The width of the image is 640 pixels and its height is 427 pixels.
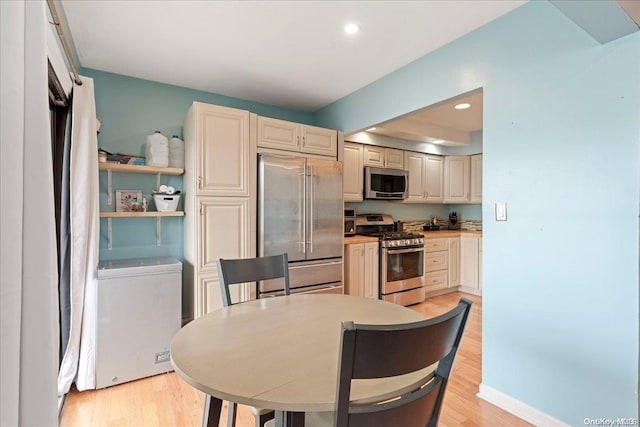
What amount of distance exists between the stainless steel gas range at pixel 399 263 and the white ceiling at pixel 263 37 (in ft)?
6.12

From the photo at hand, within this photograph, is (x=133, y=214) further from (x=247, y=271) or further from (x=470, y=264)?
(x=470, y=264)

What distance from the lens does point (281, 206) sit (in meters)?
2.97

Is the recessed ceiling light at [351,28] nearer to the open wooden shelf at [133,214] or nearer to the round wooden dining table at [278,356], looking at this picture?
the round wooden dining table at [278,356]

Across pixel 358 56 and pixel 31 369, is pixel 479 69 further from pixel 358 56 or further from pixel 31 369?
pixel 31 369

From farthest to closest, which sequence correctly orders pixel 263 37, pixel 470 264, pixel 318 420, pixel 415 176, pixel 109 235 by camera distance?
pixel 415 176 → pixel 470 264 → pixel 109 235 → pixel 263 37 → pixel 318 420

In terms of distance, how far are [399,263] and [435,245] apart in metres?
0.85

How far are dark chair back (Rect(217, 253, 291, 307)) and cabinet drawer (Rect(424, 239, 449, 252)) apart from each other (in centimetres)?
300

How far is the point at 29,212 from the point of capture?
2.05 feet

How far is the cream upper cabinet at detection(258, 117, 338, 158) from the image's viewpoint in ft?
9.81

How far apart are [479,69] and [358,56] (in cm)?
92

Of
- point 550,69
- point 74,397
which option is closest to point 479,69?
point 550,69

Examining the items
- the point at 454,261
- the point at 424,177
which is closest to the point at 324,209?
the point at 424,177

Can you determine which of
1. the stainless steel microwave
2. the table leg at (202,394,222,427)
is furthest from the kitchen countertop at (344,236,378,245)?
the table leg at (202,394,222,427)

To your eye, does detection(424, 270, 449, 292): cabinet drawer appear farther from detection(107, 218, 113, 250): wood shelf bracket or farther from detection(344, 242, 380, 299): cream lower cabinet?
detection(107, 218, 113, 250): wood shelf bracket
